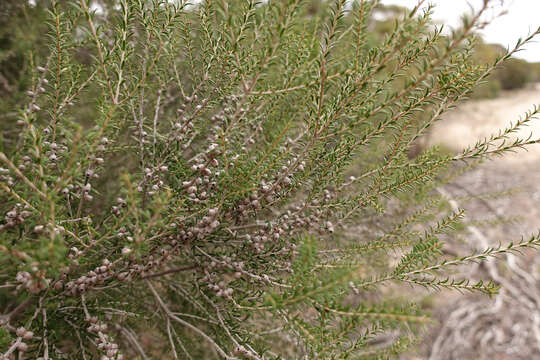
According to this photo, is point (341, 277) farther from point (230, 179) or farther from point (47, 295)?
point (47, 295)

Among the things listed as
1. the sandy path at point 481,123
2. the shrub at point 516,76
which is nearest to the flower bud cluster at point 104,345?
the sandy path at point 481,123

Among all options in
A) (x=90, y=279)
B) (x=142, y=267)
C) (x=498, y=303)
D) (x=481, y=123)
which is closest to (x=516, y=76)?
(x=481, y=123)

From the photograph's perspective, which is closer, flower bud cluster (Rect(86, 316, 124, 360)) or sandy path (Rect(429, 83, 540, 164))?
flower bud cluster (Rect(86, 316, 124, 360))

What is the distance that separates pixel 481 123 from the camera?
25.1ft

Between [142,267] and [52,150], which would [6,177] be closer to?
[52,150]

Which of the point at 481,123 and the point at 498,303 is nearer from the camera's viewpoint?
the point at 498,303

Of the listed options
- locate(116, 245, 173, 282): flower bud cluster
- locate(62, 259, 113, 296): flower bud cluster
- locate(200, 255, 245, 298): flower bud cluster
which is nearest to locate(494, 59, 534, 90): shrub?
locate(200, 255, 245, 298): flower bud cluster

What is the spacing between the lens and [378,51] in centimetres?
60

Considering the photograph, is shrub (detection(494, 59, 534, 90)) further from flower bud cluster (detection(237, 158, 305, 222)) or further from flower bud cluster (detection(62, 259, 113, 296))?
flower bud cluster (detection(62, 259, 113, 296))

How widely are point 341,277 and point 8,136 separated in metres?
1.95

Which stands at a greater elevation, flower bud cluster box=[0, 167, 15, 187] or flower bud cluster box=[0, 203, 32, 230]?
flower bud cluster box=[0, 167, 15, 187]

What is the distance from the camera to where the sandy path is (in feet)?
22.2

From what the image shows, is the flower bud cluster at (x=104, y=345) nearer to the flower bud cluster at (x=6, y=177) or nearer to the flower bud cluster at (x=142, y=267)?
the flower bud cluster at (x=142, y=267)

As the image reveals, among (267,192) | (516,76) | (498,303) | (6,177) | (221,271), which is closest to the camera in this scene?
(6,177)
